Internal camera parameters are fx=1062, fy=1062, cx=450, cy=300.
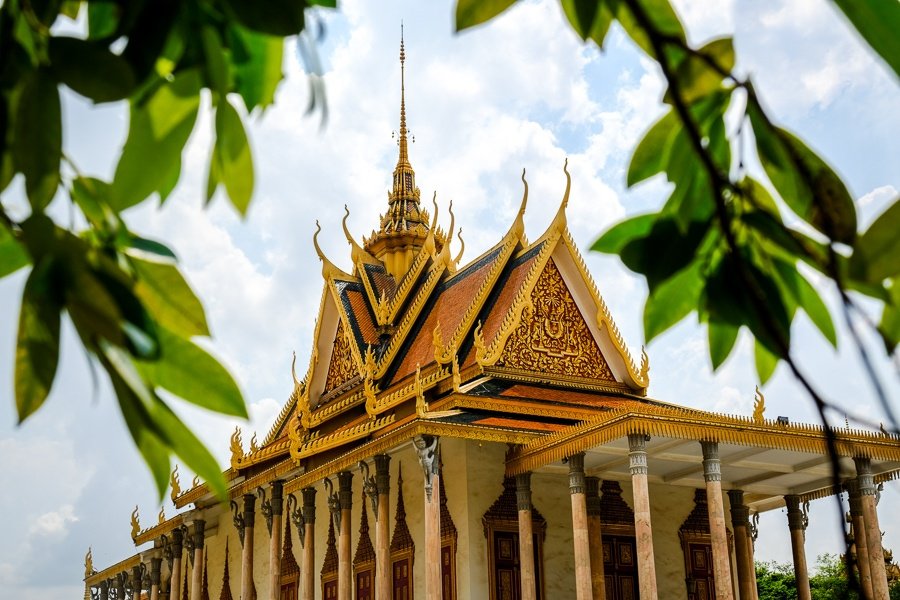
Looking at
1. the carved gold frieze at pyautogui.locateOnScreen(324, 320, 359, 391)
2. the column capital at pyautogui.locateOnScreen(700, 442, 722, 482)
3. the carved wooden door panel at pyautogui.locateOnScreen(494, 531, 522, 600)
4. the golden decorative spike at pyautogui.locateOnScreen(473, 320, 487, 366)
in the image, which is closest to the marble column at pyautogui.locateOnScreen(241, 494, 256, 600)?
the carved gold frieze at pyautogui.locateOnScreen(324, 320, 359, 391)

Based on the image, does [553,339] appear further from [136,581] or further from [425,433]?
[136,581]

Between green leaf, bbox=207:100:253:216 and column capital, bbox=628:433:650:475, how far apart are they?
1044 cm

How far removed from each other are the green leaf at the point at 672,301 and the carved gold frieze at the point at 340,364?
17020 mm

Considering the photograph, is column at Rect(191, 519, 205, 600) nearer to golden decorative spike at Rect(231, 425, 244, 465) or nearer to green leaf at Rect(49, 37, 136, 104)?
golden decorative spike at Rect(231, 425, 244, 465)

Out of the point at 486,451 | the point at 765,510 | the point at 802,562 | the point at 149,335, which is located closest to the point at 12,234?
the point at 149,335

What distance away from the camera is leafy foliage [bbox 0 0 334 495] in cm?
71

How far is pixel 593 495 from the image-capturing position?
43.3ft

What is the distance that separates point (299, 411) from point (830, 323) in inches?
659

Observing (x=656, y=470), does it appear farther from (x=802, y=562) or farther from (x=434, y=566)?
(x=434, y=566)

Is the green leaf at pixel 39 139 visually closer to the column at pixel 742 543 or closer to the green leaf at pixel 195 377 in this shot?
the green leaf at pixel 195 377

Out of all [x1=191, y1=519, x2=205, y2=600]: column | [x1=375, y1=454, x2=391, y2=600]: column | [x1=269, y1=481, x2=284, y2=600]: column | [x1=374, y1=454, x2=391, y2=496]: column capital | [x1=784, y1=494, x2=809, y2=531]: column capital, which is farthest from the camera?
[x1=191, y1=519, x2=205, y2=600]: column

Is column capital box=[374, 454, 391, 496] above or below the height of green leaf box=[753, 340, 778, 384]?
above

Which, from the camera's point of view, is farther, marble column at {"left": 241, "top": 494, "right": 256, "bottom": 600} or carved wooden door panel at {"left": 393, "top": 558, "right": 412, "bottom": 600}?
marble column at {"left": 241, "top": 494, "right": 256, "bottom": 600}

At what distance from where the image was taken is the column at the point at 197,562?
19.0 meters
